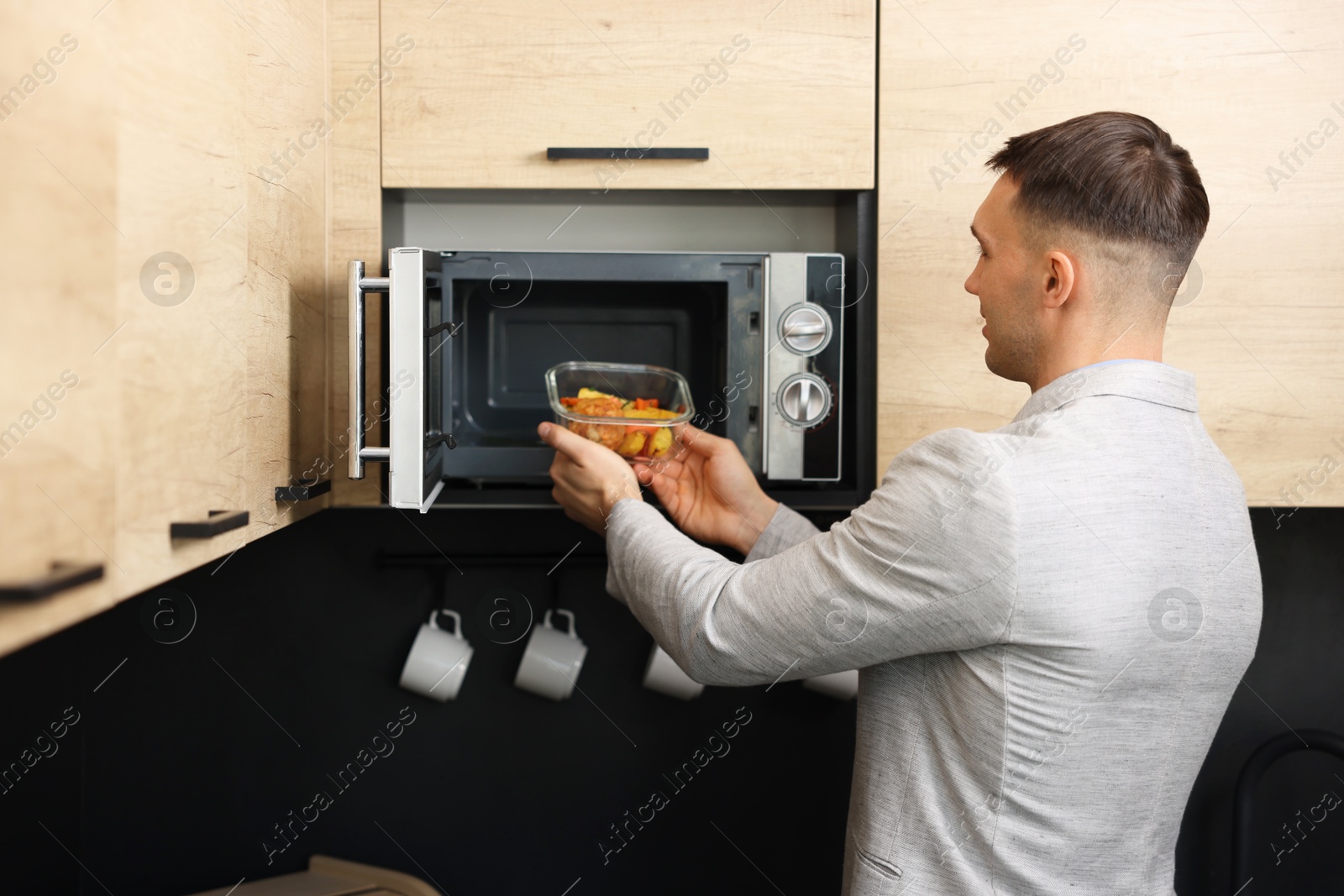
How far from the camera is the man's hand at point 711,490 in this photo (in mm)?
1095

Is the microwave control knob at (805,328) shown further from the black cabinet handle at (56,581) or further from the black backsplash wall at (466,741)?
the black cabinet handle at (56,581)

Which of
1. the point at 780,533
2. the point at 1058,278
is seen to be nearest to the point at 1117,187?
the point at 1058,278

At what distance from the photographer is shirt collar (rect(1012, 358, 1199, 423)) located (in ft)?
2.58

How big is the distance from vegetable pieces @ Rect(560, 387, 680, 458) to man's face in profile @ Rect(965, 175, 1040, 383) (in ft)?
1.11

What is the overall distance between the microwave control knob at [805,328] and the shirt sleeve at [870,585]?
0.29 meters

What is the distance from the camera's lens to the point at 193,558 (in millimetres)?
697

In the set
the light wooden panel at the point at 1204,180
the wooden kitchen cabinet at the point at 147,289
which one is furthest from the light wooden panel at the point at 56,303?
the light wooden panel at the point at 1204,180

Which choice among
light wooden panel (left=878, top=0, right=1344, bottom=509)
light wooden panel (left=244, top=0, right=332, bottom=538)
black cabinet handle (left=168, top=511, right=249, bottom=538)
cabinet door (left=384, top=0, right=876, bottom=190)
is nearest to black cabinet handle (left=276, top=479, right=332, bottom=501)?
light wooden panel (left=244, top=0, right=332, bottom=538)

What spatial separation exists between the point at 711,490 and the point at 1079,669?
0.49 m

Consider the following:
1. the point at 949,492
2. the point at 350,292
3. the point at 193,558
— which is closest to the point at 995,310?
the point at 949,492

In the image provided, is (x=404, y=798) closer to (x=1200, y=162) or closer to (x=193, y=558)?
(x=193, y=558)

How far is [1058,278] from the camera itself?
82cm

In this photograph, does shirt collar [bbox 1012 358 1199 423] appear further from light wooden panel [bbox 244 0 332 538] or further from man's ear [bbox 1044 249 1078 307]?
light wooden panel [bbox 244 0 332 538]

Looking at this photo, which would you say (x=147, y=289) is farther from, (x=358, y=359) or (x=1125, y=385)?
(x=1125, y=385)
